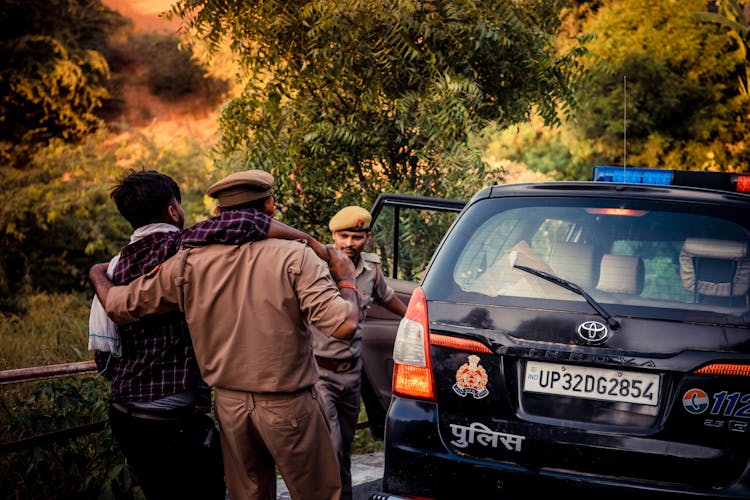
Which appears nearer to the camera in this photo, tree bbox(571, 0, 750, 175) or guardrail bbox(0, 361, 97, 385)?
guardrail bbox(0, 361, 97, 385)

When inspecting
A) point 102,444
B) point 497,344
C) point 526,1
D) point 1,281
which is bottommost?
point 1,281

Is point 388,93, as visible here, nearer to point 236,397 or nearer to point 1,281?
point 236,397

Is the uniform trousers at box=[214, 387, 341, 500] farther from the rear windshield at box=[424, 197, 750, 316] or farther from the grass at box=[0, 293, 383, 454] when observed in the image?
the grass at box=[0, 293, 383, 454]

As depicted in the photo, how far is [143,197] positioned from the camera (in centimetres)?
315

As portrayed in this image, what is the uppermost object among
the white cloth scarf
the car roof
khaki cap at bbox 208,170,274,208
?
khaki cap at bbox 208,170,274,208

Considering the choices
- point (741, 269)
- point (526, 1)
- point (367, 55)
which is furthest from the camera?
point (526, 1)

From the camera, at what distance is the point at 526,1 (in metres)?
7.84

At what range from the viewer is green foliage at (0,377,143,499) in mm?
4121

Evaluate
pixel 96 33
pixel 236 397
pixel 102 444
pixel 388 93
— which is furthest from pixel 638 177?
pixel 96 33

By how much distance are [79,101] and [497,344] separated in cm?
2146

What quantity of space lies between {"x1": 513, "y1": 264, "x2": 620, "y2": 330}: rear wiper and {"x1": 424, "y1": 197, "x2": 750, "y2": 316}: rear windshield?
0.04 feet

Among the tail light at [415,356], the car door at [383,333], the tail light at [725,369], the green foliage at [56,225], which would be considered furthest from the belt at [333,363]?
the green foliage at [56,225]

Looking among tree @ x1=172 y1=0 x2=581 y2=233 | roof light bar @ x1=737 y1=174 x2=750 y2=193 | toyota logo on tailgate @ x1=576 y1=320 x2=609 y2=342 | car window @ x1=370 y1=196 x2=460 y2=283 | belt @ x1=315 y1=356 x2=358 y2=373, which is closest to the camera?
toyota logo on tailgate @ x1=576 y1=320 x2=609 y2=342

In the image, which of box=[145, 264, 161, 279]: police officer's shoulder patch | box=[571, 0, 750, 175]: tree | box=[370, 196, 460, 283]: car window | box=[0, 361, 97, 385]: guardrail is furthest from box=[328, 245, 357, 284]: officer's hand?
box=[571, 0, 750, 175]: tree
